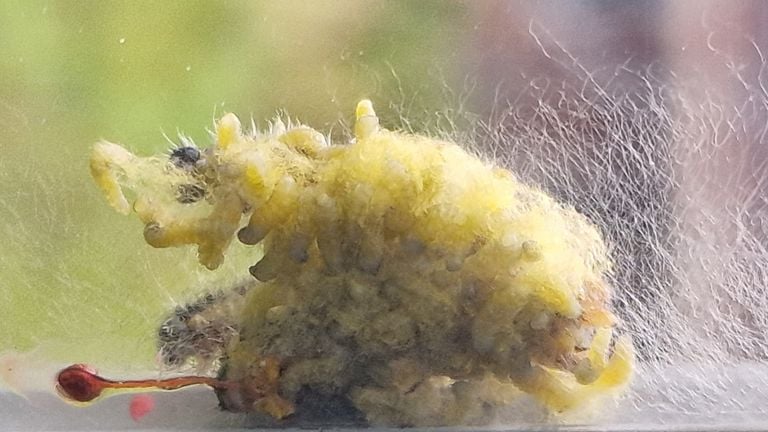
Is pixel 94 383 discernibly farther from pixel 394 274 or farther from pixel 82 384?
pixel 394 274

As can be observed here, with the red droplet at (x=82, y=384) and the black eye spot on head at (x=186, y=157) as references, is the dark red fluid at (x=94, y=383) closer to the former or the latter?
the red droplet at (x=82, y=384)

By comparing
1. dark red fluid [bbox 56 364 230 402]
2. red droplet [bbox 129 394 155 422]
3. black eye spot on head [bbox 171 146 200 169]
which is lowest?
red droplet [bbox 129 394 155 422]

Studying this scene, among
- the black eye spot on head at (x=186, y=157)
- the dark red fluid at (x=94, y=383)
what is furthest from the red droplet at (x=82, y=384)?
the black eye spot on head at (x=186, y=157)

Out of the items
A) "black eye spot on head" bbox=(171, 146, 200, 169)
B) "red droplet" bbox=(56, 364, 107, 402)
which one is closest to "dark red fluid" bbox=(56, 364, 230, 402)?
"red droplet" bbox=(56, 364, 107, 402)

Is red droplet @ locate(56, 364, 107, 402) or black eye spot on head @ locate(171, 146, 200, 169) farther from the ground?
black eye spot on head @ locate(171, 146, 200, 169)

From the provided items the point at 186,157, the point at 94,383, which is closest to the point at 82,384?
the point at 94,383

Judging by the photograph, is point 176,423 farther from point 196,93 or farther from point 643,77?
point 643,77

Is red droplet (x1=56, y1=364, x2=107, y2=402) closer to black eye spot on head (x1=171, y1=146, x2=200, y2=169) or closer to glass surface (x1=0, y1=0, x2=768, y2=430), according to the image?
glass surface (x1=0, y1=0, x2=768, y2=430)
